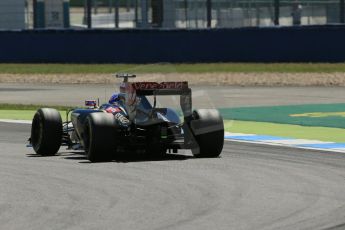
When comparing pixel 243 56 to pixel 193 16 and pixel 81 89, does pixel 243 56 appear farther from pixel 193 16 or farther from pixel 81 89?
pixel 193 16

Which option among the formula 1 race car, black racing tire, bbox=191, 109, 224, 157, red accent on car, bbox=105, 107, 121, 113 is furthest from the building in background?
black racing tire, bbox=191, 109, 224, 157

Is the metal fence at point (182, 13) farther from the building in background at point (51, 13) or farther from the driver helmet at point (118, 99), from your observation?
the driver helmet at point (118, 99)

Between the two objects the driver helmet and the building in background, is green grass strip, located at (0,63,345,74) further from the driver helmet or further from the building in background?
the driver helmet

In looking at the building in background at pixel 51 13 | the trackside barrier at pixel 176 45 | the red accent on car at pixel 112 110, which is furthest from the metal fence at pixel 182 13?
→ the red accent on car at pixel 112 110

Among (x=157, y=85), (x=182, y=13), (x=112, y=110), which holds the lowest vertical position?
(x=112, y=110)

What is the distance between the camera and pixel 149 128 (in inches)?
539

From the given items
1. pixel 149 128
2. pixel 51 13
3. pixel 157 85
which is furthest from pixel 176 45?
pixel 149 128

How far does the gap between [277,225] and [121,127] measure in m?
5.25

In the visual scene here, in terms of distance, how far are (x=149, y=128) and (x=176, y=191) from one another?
117 inches

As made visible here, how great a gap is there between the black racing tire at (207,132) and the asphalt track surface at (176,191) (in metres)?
0.22

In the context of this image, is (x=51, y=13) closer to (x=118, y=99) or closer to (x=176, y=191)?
(x=118, y=99)

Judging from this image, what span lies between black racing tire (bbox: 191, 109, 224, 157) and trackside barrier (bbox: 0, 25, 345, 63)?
73.4 ft

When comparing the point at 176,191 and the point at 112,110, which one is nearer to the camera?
the point at 176,191

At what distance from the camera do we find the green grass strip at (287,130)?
17.4 metres
